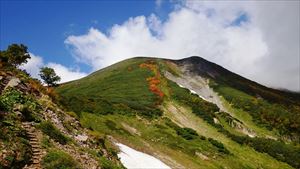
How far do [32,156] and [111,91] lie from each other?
75.6 m

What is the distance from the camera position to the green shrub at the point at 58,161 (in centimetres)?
2325

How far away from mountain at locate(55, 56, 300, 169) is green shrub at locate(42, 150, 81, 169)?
1239 cm

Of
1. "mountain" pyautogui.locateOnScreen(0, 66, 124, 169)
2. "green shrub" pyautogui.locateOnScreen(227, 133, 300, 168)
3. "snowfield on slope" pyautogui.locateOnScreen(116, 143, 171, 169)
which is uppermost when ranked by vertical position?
"green shrub" pyautogui.locateOnScreen(227, 133, 300, 168)

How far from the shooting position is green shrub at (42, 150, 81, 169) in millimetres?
23250

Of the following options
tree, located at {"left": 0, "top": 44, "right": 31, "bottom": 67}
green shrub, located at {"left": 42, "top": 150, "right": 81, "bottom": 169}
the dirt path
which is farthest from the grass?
green shrub, located at {"left": 42, "top": 150, "right": 81, "bottom": 169}

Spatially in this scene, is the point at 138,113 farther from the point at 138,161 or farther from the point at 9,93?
the point at 9,93

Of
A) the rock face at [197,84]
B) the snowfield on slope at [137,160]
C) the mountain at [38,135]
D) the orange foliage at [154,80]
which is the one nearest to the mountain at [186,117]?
the orange foliage at [154,80]

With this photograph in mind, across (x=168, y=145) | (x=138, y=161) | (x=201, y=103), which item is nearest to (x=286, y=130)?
(x=201, y=103)

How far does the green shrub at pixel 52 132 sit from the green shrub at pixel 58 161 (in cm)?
231

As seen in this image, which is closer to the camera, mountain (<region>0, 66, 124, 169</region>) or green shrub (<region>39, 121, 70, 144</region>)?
mountain (<region>0, 66, 124, 169</region>)

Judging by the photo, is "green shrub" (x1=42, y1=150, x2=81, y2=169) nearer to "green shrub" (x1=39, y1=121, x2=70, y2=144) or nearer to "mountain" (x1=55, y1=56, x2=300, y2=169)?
"green shrub" (x1=39, y1=121, x2=70, y2=144)

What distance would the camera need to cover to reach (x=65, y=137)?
28.3m

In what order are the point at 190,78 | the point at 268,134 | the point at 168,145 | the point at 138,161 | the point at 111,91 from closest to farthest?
1. the point at 138,161
2. the point at 168,145
3. the point at 268,134
4. the point at 111,91
5. the point at 190,78

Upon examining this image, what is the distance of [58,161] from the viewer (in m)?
23.8
